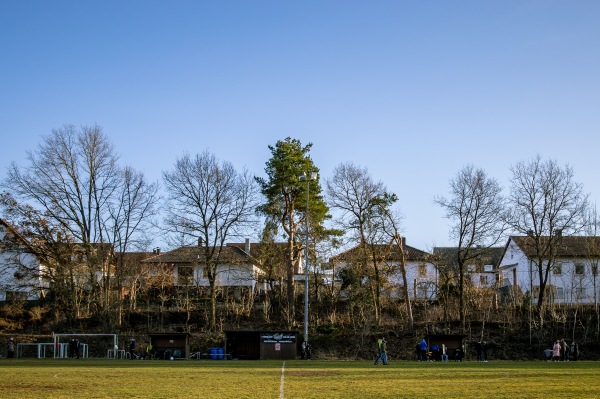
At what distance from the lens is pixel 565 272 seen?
65.8 metres

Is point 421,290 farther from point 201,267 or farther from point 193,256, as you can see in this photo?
point 193,256

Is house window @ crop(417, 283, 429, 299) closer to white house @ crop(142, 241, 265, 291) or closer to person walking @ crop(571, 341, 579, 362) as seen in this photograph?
white house @ crop(142, 241, 265, 291)

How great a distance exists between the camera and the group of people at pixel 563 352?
42.0 meters

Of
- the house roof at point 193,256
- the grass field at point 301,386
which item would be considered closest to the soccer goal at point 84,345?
the house roof at point 193,256

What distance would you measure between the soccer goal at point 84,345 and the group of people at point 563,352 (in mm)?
28721

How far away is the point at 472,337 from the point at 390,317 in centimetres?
782

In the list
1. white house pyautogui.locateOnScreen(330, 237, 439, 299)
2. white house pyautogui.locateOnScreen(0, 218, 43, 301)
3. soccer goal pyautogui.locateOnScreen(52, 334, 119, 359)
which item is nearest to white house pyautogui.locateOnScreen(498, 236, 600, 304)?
white house pyautogui.locateOnScreen(330, 237, 439, 299)

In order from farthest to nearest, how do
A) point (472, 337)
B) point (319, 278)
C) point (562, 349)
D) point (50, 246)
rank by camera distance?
1. point (319, 278)
2. point (50, 246)
3. point (472, 337)
4. point (562, 349)

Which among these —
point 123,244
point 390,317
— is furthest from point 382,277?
point 123,244

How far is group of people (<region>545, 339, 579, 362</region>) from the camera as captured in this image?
42.0 m

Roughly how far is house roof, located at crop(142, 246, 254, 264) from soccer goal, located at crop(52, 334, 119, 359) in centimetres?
1024

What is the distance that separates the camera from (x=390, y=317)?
57.5 meters

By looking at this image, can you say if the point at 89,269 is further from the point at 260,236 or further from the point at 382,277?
the point at 382,277

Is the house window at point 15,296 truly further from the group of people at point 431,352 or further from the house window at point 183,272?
the group of people at point 431,352
